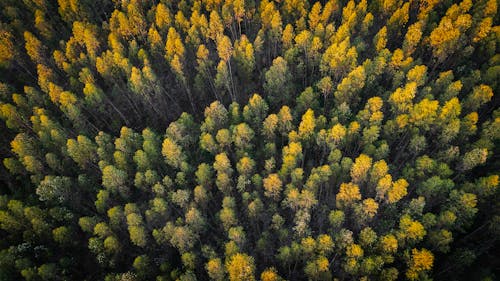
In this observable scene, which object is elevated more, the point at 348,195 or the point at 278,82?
the point at 278,82

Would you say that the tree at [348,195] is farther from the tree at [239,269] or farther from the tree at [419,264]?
the tree at [239,269]

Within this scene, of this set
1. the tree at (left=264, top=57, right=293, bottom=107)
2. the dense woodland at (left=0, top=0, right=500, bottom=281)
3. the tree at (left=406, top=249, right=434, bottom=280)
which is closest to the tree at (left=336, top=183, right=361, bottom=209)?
the dense woodland at (left=0, top=0, right=500, bottom=281)

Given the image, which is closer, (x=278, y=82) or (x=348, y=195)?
(x=348, y=195)

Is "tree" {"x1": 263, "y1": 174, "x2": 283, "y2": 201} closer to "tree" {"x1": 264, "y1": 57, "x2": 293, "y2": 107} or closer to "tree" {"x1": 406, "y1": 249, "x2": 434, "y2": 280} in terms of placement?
"tree" {"x1": 406, "y1": 249, "x2": 434, "y2": 280}

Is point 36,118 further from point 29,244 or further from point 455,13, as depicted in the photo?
point 455,13

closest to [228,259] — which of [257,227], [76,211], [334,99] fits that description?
[257,227]

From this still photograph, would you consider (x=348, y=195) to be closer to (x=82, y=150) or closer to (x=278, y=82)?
(x=278, y=82)

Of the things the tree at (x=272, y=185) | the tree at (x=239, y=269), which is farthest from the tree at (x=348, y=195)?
the tree at (x=239, y=269)

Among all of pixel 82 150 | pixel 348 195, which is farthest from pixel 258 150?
pixel 82 150
